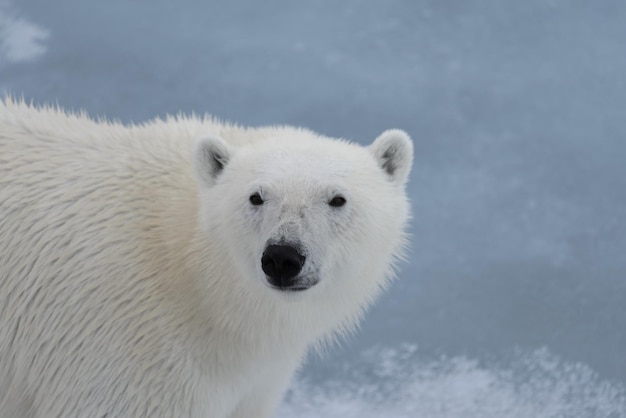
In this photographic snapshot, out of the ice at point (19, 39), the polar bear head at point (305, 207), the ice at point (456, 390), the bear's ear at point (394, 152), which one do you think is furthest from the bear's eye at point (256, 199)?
the ice at point (19, 39)

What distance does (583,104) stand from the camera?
30.3 feet

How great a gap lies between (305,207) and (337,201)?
0.15m

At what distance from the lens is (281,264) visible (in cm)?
325

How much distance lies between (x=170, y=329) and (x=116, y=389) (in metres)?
0.29

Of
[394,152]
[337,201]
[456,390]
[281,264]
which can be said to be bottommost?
A: [281,264]

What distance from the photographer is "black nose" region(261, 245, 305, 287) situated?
3217 millimetres

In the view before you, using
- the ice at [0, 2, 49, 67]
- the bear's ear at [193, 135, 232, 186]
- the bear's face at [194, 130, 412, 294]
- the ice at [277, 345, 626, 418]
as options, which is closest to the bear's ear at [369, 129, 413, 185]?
the bear's face at [194, 130, 412, 294]

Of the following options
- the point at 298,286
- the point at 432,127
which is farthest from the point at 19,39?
the point at 298,286

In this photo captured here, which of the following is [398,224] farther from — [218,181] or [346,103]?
[346,103]

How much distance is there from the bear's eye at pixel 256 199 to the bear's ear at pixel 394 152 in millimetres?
554

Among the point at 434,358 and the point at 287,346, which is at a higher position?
the point at 434,358

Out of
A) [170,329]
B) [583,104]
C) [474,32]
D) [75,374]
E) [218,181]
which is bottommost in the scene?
[75,374]

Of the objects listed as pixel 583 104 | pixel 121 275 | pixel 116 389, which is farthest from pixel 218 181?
pixel 583 104

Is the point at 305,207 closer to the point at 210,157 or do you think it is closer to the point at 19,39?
the point at 210,157
